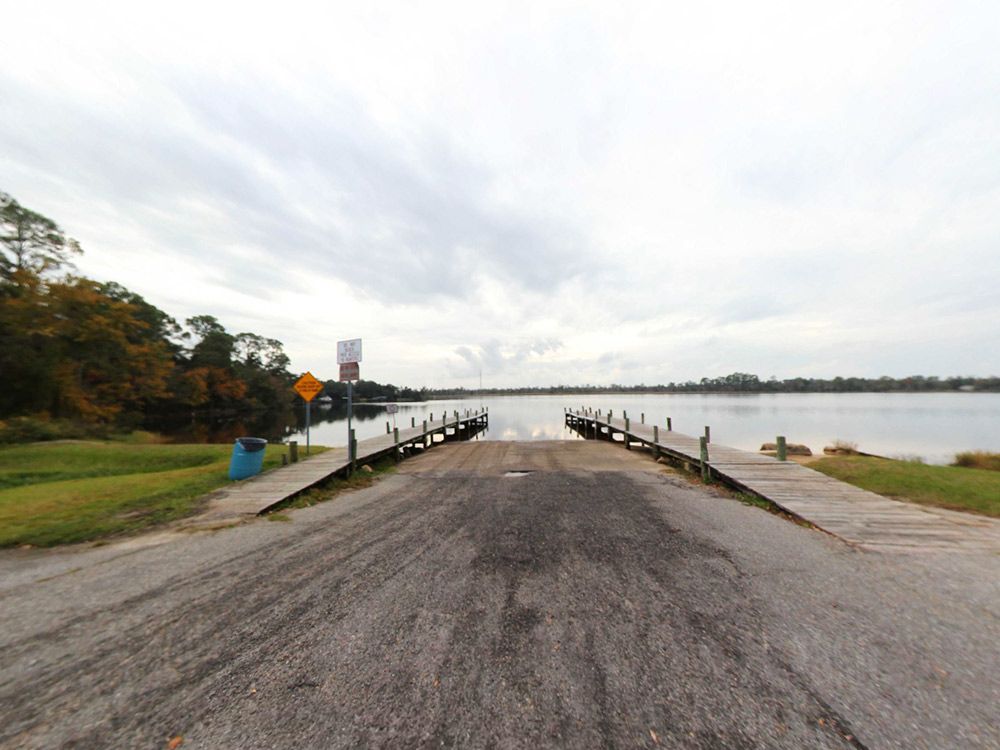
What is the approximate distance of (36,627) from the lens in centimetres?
358

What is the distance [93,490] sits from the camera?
8406 mm

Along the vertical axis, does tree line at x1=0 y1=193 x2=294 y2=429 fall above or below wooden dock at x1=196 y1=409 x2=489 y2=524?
above

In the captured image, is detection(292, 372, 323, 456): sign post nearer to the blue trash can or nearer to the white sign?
the white sign

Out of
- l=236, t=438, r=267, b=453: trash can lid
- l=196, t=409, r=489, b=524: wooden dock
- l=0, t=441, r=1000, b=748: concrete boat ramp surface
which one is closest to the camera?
l=0, t=441, r=1000, b=748: concrete boat ramp surface

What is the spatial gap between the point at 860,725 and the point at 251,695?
170 inches

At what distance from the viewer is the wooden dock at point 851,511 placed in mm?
5750

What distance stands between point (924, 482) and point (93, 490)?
64.2 feet

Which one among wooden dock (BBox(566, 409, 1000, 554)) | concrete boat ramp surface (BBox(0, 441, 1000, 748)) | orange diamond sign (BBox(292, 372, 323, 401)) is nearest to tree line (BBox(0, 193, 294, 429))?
orange diamond sign (BBox(292, 372, 323, 401))

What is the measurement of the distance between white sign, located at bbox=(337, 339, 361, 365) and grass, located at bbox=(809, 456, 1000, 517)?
14.8 metres

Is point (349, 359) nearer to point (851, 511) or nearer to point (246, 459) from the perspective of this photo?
point (246, 459)

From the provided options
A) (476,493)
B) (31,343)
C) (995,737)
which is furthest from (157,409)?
(995,737)

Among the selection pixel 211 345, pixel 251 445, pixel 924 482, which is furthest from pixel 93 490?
pixel 211 345

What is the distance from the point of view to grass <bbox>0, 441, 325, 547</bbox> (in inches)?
244

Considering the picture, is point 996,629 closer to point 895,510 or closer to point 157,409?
point 895,510
